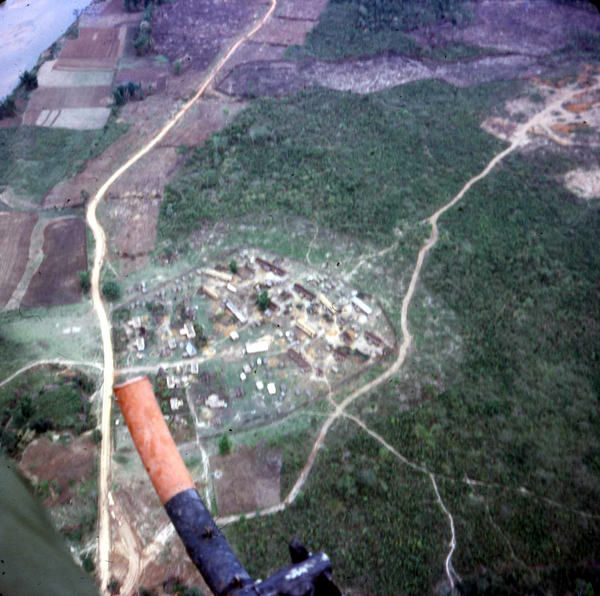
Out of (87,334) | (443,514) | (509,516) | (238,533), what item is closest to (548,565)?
(509,516)

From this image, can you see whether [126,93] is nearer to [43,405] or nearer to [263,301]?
[263,301]

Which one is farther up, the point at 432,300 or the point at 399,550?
the point at 432,300

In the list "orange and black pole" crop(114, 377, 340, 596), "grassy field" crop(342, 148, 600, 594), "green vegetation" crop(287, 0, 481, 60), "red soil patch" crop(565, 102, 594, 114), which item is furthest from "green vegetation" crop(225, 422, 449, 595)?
"green vegetation" crop(287, 0, 481, 60)

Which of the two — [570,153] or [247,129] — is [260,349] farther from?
[570,153]

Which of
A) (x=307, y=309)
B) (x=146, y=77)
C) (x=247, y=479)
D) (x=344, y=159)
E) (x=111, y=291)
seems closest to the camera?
(x=247, y=479)

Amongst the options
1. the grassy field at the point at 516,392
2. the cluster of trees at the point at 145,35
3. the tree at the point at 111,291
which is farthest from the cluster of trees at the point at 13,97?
the grassy field at the point at 516,392

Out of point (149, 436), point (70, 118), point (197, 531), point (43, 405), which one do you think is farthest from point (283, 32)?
point (197, 531)
